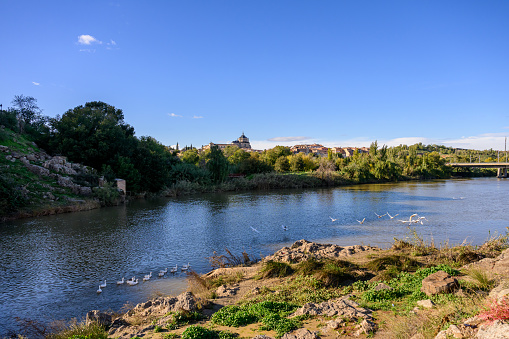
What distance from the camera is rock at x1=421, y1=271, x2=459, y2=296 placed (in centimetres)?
707

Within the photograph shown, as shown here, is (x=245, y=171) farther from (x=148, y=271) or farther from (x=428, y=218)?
(x=148, y=271)

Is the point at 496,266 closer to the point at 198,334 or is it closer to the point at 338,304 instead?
the point at 338,304

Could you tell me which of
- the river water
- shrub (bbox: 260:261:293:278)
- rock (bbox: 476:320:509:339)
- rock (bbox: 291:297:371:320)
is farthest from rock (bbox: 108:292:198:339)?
rock (bbox: 476:320:509:339)

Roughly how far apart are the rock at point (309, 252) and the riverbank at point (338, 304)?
1.25 metres

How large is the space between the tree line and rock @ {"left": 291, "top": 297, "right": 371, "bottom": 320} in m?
37.5

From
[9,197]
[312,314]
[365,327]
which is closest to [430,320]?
[365,327]

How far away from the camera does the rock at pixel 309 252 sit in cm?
1270

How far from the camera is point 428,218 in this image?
2447cm

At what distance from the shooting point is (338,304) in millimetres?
7184

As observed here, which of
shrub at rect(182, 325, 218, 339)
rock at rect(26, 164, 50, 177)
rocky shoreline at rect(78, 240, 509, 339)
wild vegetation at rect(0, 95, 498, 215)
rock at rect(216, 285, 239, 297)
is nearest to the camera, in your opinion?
rocky shoreline at rect(78, 240, 509, 339)

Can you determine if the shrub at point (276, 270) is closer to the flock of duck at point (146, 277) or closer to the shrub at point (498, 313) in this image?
the flock of duck at point (146, 277)

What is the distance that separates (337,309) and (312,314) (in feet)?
1.84

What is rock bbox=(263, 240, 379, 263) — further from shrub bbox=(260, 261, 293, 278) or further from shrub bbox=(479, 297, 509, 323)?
shrub bbox=(479, 297, 509, 323)

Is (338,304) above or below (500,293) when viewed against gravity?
below
